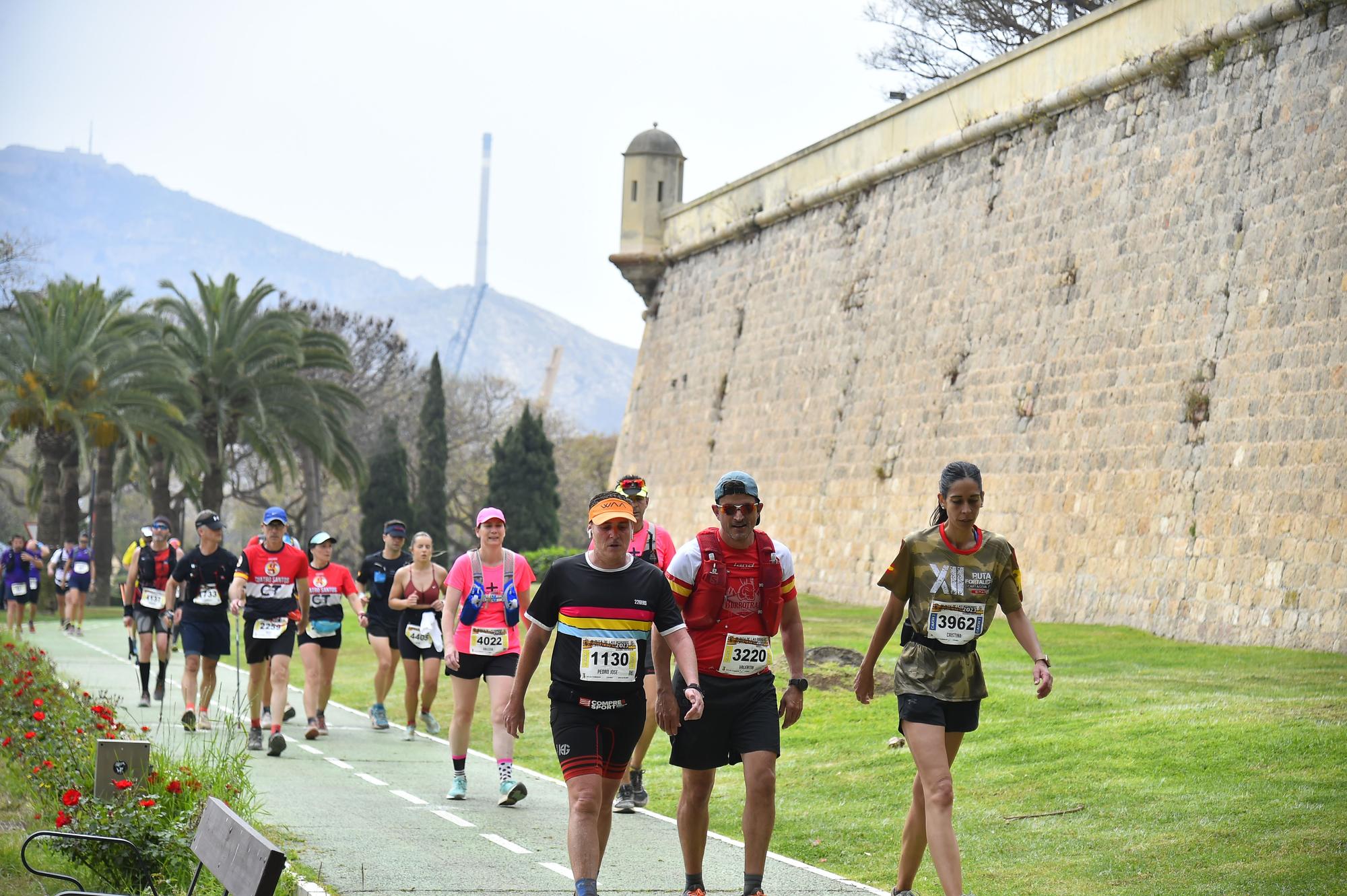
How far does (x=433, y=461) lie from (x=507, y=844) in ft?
158

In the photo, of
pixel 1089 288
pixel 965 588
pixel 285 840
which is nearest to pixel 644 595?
pixel 965 588

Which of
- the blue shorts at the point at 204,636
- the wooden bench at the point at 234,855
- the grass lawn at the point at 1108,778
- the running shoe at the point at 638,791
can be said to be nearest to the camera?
the wooden bench at the point at 234,855

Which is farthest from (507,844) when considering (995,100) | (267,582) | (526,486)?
(526,486)

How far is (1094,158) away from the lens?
21094 mm

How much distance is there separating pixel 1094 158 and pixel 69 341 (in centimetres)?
2450

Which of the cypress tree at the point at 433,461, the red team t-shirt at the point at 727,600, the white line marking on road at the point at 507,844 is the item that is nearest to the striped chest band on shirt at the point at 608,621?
the red team t-shirt at the point at 727,600

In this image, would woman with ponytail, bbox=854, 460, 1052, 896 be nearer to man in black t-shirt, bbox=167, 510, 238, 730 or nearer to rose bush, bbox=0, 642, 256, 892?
rose bush, bbox=0, 642, 256, 892

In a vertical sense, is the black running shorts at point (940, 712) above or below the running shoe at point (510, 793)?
above

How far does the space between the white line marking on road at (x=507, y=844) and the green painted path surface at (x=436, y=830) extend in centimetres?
1

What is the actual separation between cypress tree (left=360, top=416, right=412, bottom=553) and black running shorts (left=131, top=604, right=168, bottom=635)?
35.0m

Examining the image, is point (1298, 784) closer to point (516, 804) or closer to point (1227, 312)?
point (516, 804)

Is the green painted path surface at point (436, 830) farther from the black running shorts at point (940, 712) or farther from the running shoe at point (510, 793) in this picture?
the black running shorts at point (940, 712)

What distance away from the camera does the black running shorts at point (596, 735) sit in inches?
286

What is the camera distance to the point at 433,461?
56719 millimetres
